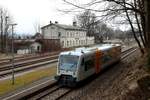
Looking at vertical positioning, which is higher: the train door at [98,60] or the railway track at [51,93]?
the train door at [98,60]

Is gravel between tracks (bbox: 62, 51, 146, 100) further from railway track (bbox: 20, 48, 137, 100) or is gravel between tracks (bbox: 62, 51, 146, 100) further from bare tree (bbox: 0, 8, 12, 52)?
bare tree (bbox: 0, 8, 12, 52)

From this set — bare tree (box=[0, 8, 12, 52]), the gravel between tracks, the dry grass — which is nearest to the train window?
the gravel between tracks

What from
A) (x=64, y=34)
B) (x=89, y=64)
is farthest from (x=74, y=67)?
(x=64, y=34)

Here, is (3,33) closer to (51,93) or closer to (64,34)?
(64,34)

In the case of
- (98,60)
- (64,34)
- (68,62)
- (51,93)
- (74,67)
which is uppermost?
(64,34)

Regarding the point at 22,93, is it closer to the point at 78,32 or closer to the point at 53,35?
the point at 53,35

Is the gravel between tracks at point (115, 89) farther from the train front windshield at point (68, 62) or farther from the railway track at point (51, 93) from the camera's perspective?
the train front windshield at point (68, 62)

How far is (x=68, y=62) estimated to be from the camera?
71.8 ft

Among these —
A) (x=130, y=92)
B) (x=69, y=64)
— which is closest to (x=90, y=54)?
(x=69, y=64)

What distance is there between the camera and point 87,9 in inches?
456

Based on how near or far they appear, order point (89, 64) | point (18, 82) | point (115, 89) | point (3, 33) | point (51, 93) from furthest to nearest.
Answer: point (3, 33) → point (18, 82) → point (89, 64) → point (51, 93) → point (115, 89)

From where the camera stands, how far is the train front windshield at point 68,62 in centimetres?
2141

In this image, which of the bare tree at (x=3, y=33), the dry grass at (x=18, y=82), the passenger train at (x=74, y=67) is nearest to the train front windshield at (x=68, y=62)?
the passenger train at (x=74, y=67)

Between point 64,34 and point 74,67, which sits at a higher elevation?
point 64,34
